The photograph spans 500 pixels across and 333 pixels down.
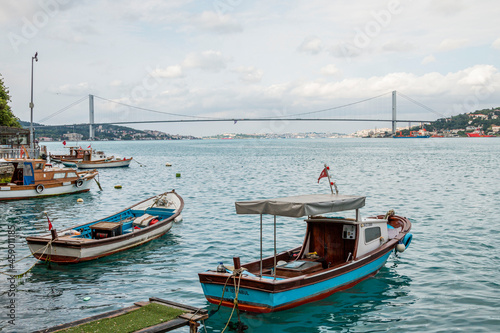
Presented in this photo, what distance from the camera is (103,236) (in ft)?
51.1

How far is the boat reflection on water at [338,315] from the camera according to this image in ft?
32.5

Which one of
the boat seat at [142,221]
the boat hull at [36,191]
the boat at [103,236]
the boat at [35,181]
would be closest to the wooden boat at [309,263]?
the boat at [103,236]

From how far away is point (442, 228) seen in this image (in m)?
19.5

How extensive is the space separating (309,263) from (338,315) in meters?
1.55

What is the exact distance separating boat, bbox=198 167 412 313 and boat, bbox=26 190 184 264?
17.6 feet

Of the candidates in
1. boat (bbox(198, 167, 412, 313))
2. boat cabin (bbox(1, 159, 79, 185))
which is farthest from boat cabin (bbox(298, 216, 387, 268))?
boat cabin (bbox(1, 159, 79, 185))

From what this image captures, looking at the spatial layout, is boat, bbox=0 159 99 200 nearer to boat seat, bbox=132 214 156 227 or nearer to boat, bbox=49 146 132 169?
boat seat, bbox=132 214 156 227

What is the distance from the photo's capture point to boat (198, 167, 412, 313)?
9.84m

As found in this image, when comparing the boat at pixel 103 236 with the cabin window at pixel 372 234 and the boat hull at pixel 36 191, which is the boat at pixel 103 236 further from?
the boat hull at pixel 36 191

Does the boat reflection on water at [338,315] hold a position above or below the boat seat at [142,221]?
below

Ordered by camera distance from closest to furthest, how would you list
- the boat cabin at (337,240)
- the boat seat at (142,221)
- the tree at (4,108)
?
the boat cabin at (337,240)
the boat seat at (142,221)
the tree at (4,108)

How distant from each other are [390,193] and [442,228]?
40.1ft

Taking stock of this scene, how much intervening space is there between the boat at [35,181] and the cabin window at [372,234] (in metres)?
23.6

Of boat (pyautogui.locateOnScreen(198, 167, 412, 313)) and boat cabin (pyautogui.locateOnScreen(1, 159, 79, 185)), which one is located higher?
boat cabin (pyautogui.locateOnScreen(1, 159, 79, 185))
